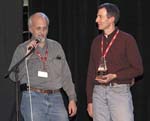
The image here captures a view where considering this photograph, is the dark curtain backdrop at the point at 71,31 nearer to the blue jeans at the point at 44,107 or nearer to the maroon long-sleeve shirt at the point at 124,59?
the maroon long-sleeve shirt at the point at 124,59

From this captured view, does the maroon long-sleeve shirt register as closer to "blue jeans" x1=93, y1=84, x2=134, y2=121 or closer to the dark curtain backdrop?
"blue jeans" x1=93, y1=84, x2=134, y2=121

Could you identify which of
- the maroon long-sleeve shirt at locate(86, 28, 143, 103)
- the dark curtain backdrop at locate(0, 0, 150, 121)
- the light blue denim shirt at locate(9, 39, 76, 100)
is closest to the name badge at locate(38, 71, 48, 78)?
the light blue denim shirt at locate(9, 39, 76, 100)

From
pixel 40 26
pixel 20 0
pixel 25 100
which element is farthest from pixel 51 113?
pixel 20 0

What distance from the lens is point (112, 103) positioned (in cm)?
328

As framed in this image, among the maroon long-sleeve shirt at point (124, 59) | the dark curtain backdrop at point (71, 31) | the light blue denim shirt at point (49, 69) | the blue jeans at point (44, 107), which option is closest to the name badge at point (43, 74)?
the light blue denim shirt at point (49, 69)

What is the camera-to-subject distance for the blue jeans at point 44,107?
3.41 meters

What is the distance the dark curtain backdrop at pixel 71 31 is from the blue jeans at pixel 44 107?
1103 millimetres

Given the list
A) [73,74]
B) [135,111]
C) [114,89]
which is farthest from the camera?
[73,74]

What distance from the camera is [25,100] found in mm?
3459

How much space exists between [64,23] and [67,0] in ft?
0.96

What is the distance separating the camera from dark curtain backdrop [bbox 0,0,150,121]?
14.1ft

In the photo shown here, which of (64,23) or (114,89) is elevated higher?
(64,23)

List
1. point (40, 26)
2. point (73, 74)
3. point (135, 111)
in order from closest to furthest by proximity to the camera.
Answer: point (40, 26)
point (135, 111)
point (73, 74)

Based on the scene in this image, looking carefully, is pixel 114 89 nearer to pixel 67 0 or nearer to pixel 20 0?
pixel 67 0
